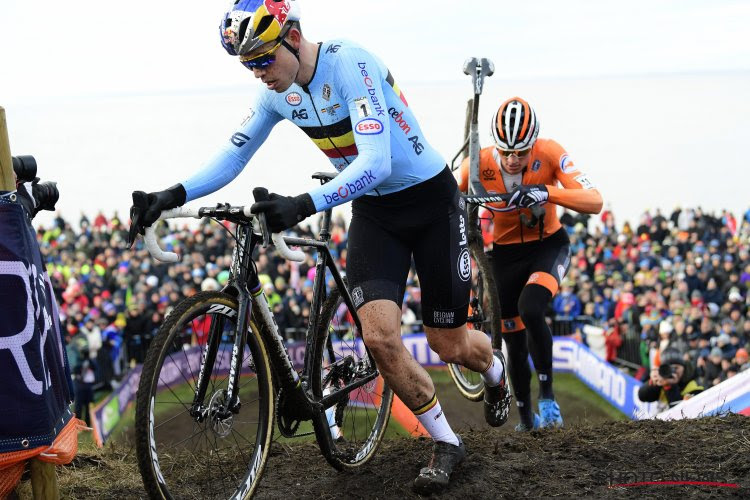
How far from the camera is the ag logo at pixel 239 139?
509 cm

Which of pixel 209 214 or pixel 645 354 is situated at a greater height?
pixel 209 214

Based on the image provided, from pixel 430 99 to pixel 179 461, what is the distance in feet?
140

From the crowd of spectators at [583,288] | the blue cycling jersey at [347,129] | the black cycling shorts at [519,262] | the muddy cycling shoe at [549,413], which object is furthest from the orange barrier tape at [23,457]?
the crowd of spectators at [583,288]

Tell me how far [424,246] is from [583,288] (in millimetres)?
12411

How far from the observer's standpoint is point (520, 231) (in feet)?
25.5

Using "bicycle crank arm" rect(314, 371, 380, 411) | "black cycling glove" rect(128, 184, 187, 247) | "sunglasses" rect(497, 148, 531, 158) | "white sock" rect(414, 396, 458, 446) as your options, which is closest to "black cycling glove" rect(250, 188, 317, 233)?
"black cycling glove" rect(128, 184, 187, 247)

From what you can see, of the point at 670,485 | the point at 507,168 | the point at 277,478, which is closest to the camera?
the point at 670,485

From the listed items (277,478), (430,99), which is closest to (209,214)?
(277,478)

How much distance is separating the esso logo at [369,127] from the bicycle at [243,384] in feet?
2.30

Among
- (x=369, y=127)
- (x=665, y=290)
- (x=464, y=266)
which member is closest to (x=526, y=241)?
(x=464, y=266)

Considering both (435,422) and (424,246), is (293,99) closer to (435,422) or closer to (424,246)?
(424,246)

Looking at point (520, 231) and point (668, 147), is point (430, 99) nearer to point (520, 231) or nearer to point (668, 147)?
point (668, 147)

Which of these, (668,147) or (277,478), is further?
(668,147)

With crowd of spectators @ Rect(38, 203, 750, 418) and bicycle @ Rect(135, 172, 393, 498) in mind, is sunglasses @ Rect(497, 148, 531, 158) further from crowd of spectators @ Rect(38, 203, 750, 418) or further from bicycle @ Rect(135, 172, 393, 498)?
crowd of spectators @ Rect(38, 203, 750, 418)
